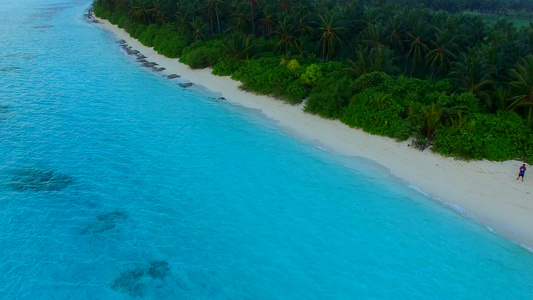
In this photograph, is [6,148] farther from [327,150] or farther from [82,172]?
[327,150]

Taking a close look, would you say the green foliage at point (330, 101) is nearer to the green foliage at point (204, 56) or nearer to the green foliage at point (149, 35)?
the green foliage at point (204, 56)

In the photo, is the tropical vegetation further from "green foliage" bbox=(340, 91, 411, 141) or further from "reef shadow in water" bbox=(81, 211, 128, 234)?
"reef shadow in water" bbox=(81, 211, 128, 234)

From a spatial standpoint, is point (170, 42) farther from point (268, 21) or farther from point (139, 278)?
point (139, 278)

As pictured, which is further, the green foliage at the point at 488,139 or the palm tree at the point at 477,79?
the palm tree at the point at 477,79

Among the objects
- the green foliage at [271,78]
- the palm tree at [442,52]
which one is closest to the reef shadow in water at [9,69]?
the green foliage at [271,78]

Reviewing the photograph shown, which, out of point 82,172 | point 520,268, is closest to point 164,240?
point 82,172

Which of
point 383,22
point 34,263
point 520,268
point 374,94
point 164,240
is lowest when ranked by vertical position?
point 34,263
